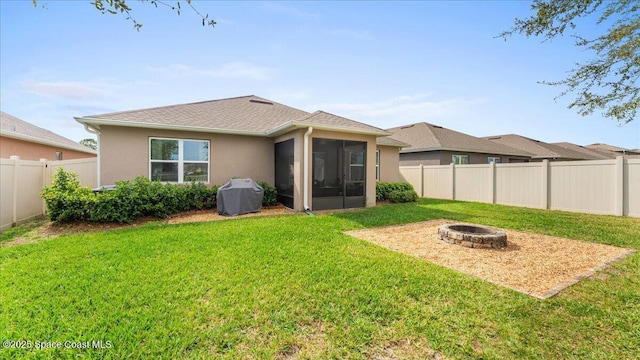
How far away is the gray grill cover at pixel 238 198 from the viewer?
9.07 meters

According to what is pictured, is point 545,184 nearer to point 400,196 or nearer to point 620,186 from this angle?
point 620,186

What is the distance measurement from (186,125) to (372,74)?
790cm

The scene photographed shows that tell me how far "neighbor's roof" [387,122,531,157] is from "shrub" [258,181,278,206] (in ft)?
35.2

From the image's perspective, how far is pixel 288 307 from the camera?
9.80ft

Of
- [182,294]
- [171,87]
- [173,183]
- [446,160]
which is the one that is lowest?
[182,294]

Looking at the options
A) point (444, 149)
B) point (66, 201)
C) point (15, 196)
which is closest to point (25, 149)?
point (15, 196)

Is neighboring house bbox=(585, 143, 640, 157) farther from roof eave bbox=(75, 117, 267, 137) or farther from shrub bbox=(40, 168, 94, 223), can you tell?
shrub bbox=(40, 168, 94, 223)

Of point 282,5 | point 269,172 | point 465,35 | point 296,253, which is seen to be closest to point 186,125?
point 269,172

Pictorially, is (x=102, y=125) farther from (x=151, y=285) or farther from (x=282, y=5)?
(x=151, y=285)

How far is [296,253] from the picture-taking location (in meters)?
4.82

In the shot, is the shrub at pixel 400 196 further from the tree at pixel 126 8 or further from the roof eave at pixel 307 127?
the tree at pixel 126 8

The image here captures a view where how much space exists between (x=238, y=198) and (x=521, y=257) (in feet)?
26.0


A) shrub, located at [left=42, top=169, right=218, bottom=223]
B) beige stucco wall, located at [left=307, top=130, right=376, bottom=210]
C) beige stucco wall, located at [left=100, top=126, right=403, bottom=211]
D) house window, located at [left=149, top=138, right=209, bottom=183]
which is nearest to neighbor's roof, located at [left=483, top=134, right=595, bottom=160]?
beige stucco wall, located at [left=307, top=130, right=376, bottom=210]

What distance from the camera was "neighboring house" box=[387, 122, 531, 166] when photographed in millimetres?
16875
